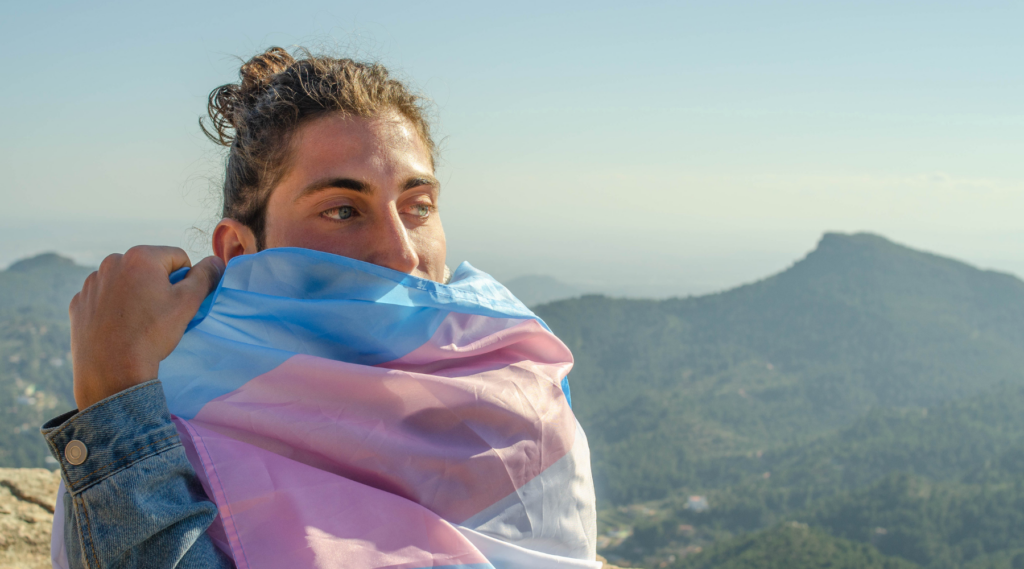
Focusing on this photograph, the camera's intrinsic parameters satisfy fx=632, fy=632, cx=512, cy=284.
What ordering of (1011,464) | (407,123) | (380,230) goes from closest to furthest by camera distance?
(380,230)
(407,123)
(1011,464)

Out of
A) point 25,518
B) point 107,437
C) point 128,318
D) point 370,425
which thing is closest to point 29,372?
point 25,518

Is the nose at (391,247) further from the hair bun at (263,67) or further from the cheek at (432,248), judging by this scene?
the hair bun at (263,67)

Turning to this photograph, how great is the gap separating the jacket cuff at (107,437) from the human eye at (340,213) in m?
0.64

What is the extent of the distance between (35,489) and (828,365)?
349 ft

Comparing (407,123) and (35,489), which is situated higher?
(407,123)

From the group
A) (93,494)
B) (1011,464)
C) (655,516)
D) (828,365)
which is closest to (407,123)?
(93,494)

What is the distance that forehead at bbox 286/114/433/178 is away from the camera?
65.7 inches

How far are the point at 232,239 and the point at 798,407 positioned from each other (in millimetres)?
94262

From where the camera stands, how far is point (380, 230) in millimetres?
1647

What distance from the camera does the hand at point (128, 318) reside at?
121 centimetres

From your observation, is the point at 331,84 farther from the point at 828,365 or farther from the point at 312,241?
the point at 828,365

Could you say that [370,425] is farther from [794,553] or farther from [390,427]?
[794,553]

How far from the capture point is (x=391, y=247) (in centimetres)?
163

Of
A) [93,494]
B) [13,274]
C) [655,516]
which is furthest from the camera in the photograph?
[13,274]
